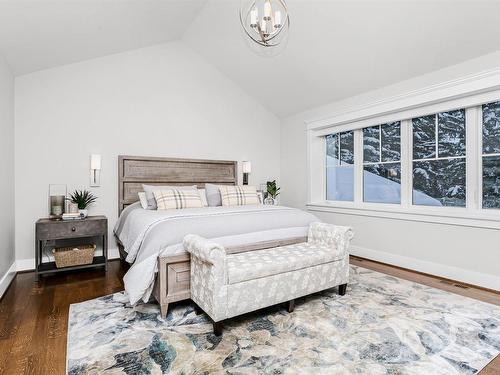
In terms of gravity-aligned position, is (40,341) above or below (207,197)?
below

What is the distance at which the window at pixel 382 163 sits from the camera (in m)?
3.92

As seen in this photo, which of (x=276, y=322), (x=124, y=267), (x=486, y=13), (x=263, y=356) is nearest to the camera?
(x=263, y=356)

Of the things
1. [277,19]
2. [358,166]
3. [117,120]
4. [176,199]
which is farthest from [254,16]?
[358,166]

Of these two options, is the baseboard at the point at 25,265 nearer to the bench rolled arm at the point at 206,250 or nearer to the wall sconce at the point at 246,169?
the bench rolled arm at the point at 206,250

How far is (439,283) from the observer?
3111 millimetres

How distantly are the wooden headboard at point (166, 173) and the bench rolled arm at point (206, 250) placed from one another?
2.24 m

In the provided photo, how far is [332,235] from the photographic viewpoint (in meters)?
2.84

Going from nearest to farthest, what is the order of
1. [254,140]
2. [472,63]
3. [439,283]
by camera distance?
[472,63], [439,283], [254,140]

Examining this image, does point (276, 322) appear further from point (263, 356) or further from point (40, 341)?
point (40, 341)

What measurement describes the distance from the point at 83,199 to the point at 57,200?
0.28 m

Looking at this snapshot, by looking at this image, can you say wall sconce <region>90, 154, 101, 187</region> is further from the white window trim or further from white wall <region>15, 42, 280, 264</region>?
the white window trim

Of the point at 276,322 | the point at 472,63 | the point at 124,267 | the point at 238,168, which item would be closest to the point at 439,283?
the point at 276,322

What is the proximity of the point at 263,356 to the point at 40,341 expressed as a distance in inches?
59.3

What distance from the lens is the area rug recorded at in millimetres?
1721
